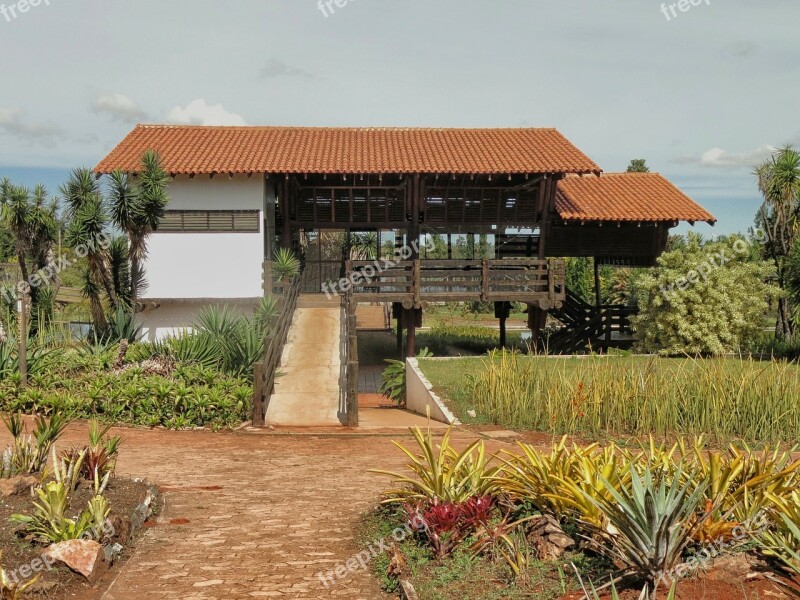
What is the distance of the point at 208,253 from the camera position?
19.7m

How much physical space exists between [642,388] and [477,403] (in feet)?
9.03

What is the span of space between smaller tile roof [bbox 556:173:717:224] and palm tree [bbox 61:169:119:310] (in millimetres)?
11420

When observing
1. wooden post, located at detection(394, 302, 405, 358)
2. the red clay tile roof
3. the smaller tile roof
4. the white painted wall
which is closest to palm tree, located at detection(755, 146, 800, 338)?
the smaller tile roof

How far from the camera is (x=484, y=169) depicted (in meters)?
19.5

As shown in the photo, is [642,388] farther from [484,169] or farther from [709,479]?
[484,169]

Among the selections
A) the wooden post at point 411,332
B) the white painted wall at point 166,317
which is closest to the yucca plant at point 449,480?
the wooden post at point 411,332

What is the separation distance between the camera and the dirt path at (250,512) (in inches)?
227

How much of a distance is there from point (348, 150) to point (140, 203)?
19.3ft

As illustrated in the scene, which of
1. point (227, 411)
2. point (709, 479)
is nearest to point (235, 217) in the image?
point (227, 411)

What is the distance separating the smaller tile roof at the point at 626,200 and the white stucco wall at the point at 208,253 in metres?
8.10

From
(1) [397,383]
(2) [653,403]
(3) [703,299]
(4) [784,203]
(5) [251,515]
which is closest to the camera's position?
(5) [251,515]

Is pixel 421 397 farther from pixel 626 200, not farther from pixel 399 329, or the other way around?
pixel 399 329

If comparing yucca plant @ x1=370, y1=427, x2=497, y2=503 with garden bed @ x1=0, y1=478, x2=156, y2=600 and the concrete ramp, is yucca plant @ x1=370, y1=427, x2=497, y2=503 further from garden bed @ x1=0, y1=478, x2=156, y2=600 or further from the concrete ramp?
the concrete ramp

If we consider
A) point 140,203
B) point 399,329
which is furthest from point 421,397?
point 399,329
